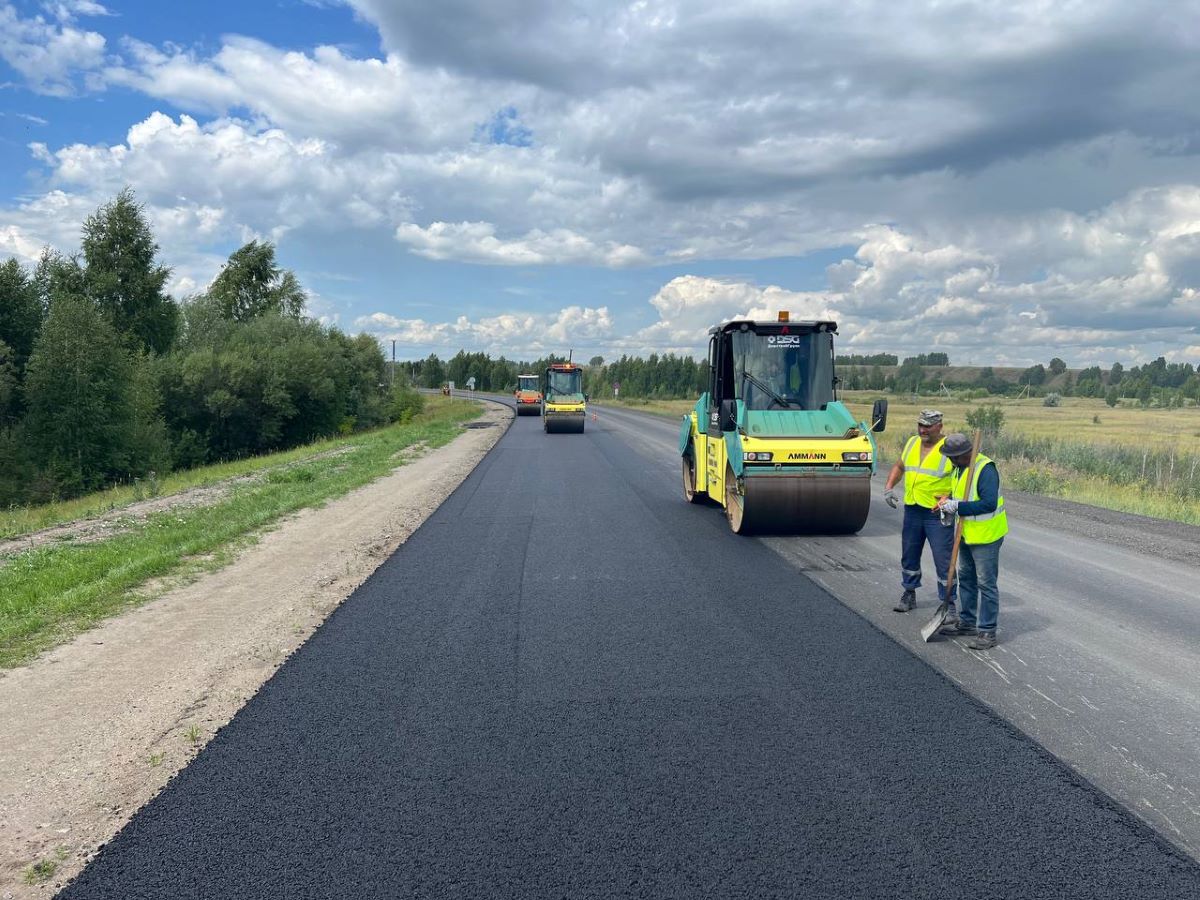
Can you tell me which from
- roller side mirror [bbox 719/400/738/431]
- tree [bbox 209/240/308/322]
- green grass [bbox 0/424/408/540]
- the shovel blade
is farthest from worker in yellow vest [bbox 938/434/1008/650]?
tree [bbox 209/240/308/322]

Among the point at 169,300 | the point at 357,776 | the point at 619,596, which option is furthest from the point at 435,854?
the point at 169,300

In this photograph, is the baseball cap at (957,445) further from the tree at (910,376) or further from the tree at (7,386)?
the tree at (910,376)

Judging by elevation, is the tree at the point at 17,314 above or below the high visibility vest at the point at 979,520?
above

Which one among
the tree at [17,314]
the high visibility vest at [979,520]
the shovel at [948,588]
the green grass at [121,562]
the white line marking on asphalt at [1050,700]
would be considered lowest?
the green grass at [121,562]

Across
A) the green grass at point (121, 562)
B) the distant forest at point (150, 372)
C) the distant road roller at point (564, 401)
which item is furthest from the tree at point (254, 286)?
the green grass at point (121, 562)

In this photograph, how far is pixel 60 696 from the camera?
214 inches

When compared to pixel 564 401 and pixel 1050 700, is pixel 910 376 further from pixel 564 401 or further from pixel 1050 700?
pixel 1050 700

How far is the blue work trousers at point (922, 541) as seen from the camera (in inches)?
270

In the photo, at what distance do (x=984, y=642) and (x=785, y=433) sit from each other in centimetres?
Answer: 493

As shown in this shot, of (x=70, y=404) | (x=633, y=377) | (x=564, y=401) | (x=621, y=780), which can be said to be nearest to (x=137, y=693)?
(x=621, y=780)

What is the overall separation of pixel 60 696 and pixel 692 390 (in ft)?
360

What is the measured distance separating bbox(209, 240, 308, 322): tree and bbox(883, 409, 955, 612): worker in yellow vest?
2477 inches

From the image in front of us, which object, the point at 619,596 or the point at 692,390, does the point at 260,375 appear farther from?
the point at 692,390

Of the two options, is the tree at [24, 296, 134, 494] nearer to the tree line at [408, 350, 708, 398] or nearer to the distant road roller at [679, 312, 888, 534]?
the distant road roller at [679, 312, 888, 534]
